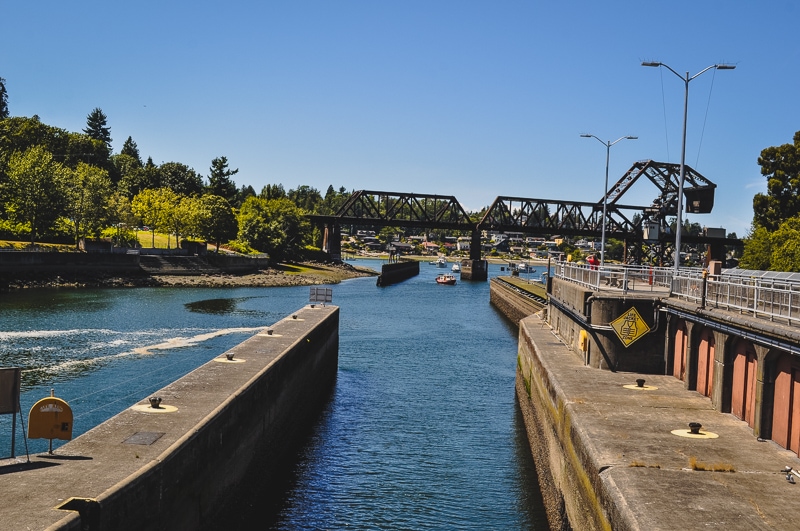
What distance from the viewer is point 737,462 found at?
19375mm

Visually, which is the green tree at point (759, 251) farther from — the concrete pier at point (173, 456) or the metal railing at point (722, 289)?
the concrete pier at point (173, 456)

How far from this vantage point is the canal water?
85.1 ft

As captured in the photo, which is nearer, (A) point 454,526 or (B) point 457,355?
(A) point 454,526

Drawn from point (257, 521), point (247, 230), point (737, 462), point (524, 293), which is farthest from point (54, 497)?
point (247, 230)

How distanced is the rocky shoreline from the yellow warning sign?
257 feet

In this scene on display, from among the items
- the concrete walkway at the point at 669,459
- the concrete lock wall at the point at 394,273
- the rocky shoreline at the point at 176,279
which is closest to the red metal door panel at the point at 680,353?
the concrete walkway at the point at 669,459

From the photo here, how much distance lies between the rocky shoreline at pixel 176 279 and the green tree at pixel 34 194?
12.0 metres

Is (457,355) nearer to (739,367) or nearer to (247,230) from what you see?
(739,367)

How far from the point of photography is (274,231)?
161 m

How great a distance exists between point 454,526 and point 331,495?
15.1 ft

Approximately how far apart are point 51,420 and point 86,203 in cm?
11010

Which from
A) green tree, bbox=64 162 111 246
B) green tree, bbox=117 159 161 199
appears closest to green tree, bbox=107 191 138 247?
green tree, bbox=64 162 111 246

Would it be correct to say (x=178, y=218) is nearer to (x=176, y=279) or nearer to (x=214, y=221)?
(x=214, y=221)

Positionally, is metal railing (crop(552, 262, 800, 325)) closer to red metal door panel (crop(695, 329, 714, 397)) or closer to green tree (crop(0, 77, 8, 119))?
red metal door panel (crop(695, 329, 714, 397))
